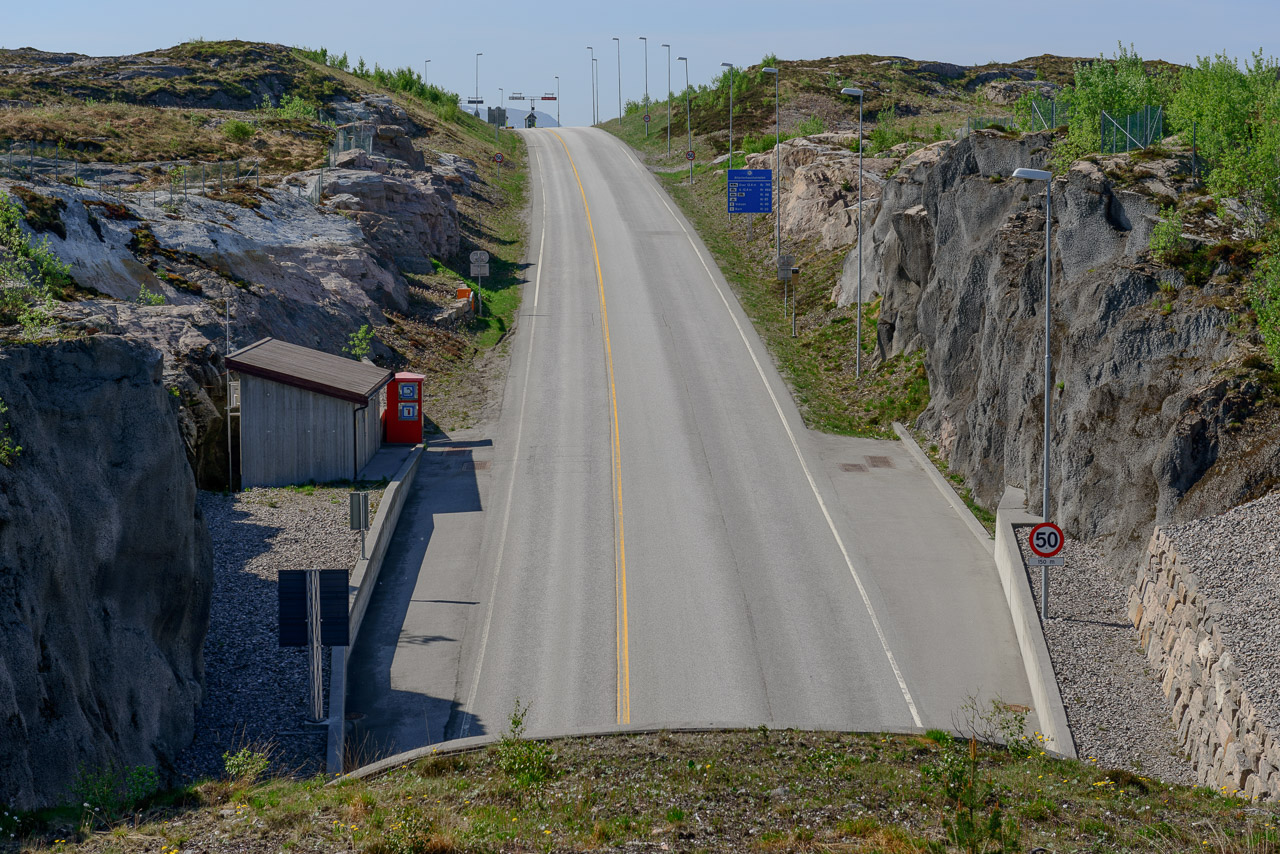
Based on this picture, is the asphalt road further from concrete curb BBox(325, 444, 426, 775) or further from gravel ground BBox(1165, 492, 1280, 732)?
gravel ground BBox(1165, 492, 1280, 732)

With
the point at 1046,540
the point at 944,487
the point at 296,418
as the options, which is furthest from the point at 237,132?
the point at 1046,540

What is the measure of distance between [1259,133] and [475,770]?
2498cm

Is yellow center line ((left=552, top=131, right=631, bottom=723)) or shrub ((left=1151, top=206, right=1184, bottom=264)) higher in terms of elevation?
shrub ((left=1151, top=206, right=1184, bottom=264))

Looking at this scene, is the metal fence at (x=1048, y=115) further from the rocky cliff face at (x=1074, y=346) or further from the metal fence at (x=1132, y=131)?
the metal fence at (x=1132, y=131)

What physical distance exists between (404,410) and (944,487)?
669 inches

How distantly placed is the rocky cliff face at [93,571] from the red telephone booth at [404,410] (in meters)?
14.5

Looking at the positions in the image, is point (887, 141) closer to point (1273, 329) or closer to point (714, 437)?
point (714, 437)

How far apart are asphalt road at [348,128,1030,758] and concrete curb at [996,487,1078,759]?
44cm

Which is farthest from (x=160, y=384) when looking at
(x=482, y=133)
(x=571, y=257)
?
(x=482, y=133)

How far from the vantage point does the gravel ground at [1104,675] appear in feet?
57.8

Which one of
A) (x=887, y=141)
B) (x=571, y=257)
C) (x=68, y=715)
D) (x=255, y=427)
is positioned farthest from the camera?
(x=887, y=141)

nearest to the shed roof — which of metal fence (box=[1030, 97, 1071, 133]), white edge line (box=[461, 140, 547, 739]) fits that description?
white edge line (box=[461, 140, 547, 739])

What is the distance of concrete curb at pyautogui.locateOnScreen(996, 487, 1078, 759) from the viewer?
60.3 feet

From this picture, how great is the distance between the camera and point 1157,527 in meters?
21.9
